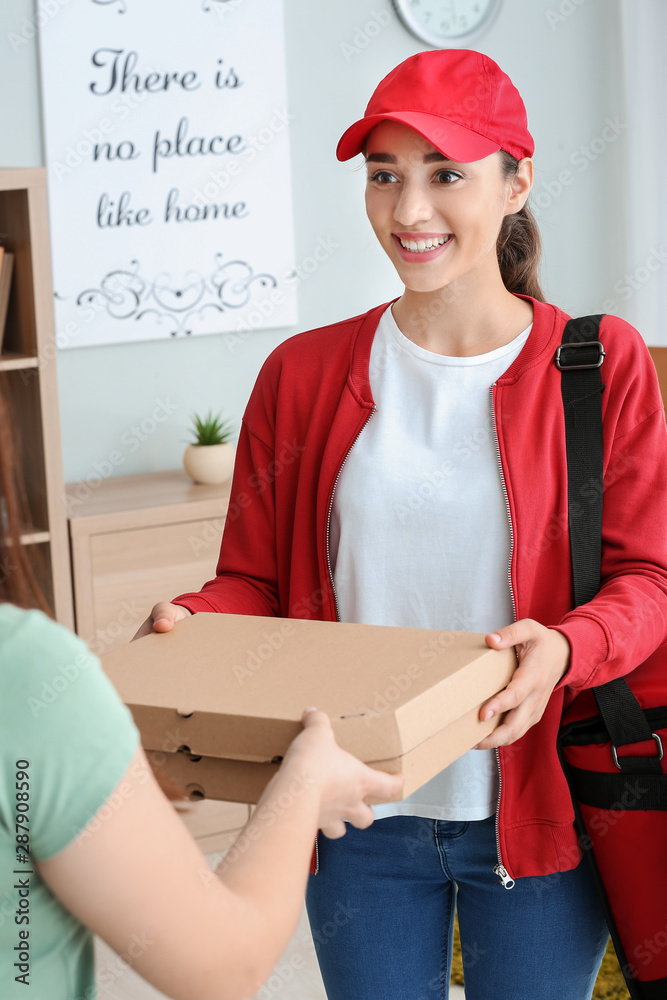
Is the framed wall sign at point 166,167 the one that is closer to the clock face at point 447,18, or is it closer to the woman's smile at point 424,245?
the clock face at point 447,18

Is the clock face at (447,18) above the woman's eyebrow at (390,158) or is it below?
above

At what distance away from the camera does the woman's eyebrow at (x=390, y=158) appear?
1.23m

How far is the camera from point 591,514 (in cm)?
119

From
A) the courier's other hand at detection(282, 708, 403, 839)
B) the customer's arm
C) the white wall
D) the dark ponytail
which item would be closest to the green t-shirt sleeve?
the customer's arm

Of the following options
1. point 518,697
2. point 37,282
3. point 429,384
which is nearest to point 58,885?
point 518,697

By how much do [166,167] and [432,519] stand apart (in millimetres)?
2004

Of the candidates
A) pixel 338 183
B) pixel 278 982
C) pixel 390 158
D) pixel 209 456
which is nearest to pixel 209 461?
pixel 209 456

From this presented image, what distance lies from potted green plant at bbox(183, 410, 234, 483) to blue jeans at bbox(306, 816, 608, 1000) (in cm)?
167

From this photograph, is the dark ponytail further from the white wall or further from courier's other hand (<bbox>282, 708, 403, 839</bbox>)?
the white wall

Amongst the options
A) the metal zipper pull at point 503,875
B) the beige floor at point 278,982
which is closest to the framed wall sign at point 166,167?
the beige floor at point 278,982

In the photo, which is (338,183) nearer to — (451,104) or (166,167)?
(166,167)

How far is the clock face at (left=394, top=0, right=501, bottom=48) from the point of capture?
10.2 ft

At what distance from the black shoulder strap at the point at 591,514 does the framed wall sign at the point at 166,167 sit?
1955mm

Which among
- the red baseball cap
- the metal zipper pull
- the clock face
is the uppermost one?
the clock face
